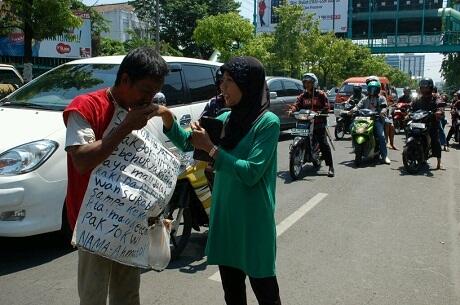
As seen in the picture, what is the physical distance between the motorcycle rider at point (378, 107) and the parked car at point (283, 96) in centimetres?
346

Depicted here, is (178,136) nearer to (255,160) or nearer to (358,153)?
(255,160)

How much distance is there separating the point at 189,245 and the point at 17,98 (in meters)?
2.38

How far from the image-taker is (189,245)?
4949 mm

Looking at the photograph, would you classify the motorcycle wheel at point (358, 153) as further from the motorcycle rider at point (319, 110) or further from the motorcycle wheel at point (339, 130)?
the motorcycle wheel at point (339, 130)

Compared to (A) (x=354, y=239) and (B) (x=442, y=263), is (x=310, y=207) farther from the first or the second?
(B) (x=442, y=263)

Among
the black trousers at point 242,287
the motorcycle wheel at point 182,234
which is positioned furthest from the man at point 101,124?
the motorcycle wheel at point 182,234

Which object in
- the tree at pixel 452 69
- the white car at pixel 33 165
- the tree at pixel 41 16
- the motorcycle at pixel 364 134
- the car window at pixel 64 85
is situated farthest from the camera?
the tree at pixel 452 69

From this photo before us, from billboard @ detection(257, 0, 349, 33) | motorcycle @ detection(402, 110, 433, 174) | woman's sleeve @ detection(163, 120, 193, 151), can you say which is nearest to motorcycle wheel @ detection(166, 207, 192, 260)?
woman's sleeve @ detection(163, 120, 193, 151)

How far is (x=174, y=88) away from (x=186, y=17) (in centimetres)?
4295

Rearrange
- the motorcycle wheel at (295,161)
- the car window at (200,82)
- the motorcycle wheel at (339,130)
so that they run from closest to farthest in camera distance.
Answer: the car window at (200,82) < the motorcycle wheel at (295,161) < the motorcycle wheel at (339,130)

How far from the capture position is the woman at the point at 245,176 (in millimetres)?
2445

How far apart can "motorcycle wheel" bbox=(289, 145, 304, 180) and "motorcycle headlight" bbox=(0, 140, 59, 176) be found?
15.7 feet

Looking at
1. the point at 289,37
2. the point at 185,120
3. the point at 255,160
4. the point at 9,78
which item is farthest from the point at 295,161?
the point at 289,37

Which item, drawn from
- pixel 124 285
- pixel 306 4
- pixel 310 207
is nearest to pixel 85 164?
pixel 124 285
